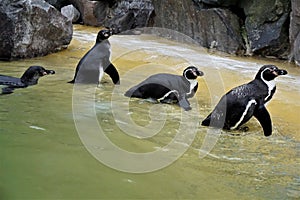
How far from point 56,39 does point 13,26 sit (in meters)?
1.01

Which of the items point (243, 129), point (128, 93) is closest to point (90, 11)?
point (128, 93)

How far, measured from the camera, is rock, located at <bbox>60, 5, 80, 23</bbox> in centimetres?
1422

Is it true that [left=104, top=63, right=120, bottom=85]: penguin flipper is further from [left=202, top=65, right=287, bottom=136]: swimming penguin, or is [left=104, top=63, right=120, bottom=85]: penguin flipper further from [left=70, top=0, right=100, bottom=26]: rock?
[left=70, top=0, right=100, bottom=26]: rock

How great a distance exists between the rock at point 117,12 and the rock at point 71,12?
0.17 m

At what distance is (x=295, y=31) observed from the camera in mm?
7988

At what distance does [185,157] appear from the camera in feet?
10.3

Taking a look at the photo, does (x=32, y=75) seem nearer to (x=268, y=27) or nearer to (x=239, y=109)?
(x=239, y=109)

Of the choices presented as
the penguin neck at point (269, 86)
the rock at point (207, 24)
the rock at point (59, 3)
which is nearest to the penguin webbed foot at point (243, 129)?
the penguin neck at point (269, 86)

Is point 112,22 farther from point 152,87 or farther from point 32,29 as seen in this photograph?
point 152,87

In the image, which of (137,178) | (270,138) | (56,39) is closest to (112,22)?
(56,39)

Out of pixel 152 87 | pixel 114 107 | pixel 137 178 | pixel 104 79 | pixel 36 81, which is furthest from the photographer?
pixel 104 79

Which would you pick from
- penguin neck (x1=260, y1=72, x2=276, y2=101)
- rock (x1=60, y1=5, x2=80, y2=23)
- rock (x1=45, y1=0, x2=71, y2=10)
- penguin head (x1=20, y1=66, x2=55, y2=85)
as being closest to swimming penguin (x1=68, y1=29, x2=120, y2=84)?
penguin head (x1=20, y1=66, x2=55, y2=85)

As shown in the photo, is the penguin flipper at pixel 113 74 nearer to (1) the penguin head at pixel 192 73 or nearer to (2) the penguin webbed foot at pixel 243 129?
(1) the penguin head at pixel 192 73

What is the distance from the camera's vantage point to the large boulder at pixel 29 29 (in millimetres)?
7301
